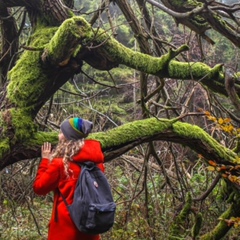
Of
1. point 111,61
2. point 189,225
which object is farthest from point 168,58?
point 189,225

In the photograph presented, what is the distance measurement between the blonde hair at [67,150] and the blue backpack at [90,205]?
12cm

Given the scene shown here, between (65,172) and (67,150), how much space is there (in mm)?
172

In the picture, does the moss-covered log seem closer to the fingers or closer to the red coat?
the fingers

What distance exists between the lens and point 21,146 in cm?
347

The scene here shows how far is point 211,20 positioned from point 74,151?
209cm

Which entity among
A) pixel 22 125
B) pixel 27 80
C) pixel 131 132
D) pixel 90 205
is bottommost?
pixel 90 205

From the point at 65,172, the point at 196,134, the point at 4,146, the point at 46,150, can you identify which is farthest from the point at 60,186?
the point at 196,134

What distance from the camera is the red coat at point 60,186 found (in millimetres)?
2975

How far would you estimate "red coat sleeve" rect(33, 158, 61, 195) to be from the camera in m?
2.96

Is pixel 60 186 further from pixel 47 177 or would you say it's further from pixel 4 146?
pixel 4 146

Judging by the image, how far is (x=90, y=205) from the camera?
2912mm

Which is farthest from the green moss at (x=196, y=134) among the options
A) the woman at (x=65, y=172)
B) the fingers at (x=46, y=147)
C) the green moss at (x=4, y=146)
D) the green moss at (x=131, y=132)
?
the green moss at (x=4, y=146)

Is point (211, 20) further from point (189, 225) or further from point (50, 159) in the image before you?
point (189, 225)

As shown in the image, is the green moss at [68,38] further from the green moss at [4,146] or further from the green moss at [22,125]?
the green moss at [4,146]
